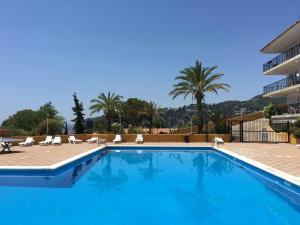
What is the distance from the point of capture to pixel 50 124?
37.6 m

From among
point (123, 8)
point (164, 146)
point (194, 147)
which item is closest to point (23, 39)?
point (123, 8)

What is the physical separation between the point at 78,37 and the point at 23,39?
3690 millimetres

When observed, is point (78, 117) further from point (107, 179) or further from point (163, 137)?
point (107, 179)

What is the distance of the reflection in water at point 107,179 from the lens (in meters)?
10.7

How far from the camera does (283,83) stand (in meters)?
31.2

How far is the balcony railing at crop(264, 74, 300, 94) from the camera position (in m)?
28.9

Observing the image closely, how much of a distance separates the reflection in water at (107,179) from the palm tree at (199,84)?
15.3 m

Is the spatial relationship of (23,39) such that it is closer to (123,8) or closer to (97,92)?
(123,8)

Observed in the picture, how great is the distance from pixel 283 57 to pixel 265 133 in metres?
8.74

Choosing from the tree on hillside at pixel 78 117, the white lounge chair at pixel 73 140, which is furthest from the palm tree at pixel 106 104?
the white lounge chair at pixel 73 140

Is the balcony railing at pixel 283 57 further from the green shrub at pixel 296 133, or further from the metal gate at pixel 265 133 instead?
the green shrub at pixel 296 133

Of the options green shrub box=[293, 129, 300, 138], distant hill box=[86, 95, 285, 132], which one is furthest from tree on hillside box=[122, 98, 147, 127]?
green shrub box=[293, 129, 300, 138]

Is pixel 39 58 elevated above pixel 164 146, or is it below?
above

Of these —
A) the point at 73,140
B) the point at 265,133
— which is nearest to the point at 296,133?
the point at 265,133
